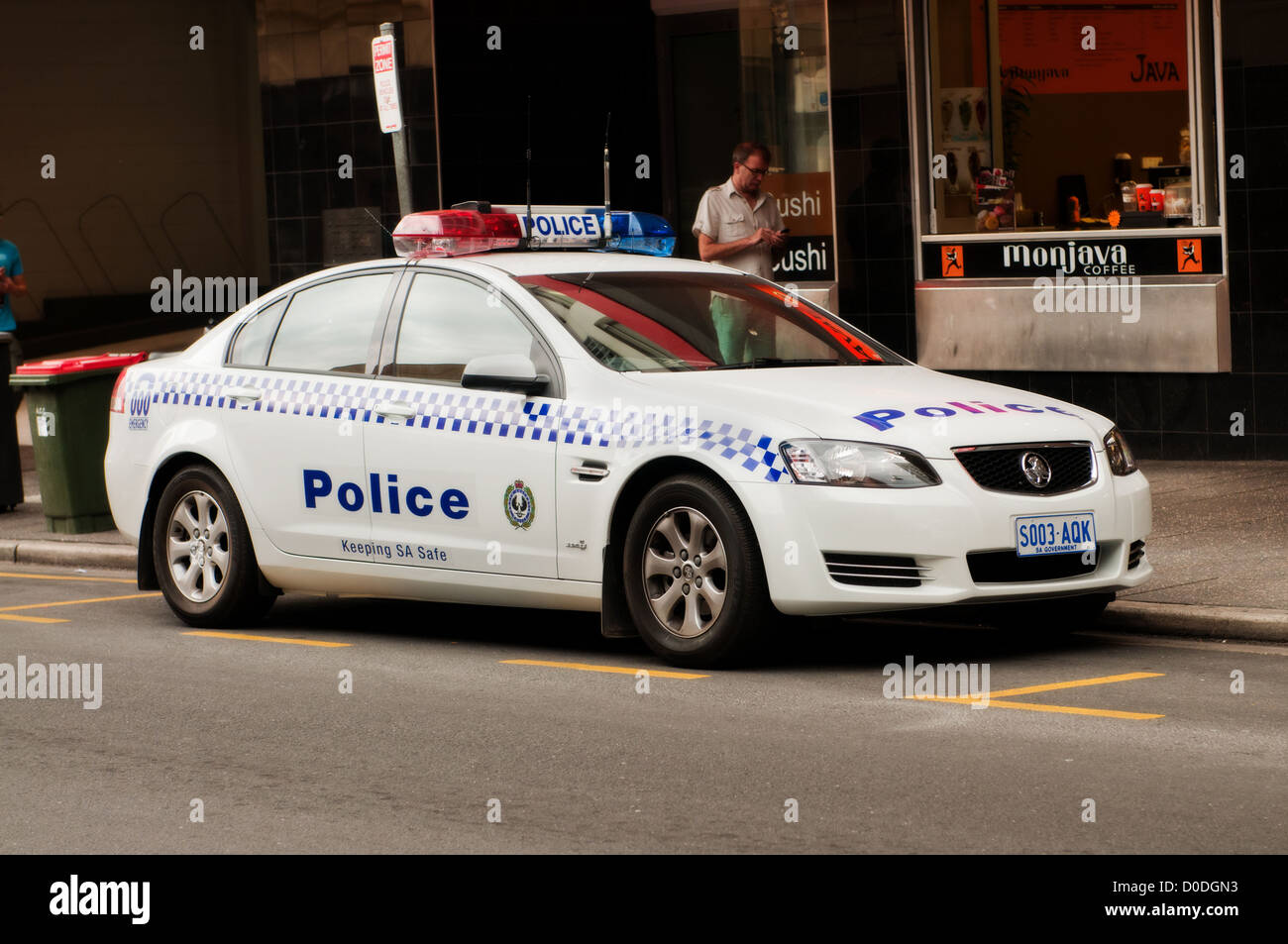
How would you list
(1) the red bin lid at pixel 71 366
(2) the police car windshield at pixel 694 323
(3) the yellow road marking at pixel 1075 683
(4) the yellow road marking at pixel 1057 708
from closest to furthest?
(4) the yellow road marking at pixel 1057 708, (3) the yellow road marking at pixel 1075 683, (2) the police car windshield at pixel 694 323, (1) the red bin lid at pixel 71 366

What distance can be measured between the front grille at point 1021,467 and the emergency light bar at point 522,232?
8.80ft

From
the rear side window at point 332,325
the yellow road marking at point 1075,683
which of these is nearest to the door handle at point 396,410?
the rear side window at point 332,325

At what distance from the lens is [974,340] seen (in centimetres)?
1515

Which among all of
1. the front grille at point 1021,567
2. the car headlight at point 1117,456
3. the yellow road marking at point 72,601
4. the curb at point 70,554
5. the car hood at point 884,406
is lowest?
the yellow road marking at point 72,601

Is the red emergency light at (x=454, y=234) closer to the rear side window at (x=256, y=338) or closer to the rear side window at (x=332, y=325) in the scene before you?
the rear side window at (x=332, y=325)

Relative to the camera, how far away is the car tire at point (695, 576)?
314 inches

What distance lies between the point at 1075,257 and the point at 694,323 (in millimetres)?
6368

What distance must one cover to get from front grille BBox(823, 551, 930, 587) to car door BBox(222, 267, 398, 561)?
7.66ft

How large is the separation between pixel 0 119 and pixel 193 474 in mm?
11530

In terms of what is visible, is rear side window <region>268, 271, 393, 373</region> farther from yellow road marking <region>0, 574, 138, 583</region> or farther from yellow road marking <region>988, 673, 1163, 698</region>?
yellow road marking <region>988, 673, 1163, 698</region>

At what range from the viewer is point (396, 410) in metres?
9.09

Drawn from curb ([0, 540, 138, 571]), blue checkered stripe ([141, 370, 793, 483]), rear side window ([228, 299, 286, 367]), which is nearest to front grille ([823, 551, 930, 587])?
blue checkered stripe ([141, 370, 793, 483])

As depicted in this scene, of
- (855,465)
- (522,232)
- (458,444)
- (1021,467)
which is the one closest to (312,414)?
(458,444)

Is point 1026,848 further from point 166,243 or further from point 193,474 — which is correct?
point 166,243
